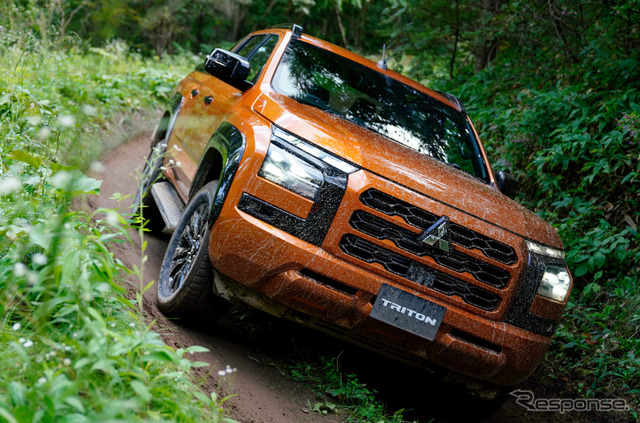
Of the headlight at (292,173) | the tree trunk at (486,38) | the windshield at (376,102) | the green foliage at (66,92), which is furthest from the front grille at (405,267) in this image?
the tree trunk at (486,38)

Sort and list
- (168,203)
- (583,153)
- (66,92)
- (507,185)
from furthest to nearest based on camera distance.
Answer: (66,92), (583,153), (168,203), (507,185)

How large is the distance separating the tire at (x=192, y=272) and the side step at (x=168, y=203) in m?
0.36

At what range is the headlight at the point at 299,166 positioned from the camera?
10.0 feet

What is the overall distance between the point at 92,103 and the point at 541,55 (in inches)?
264

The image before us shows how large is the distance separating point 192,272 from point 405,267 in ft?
3.82

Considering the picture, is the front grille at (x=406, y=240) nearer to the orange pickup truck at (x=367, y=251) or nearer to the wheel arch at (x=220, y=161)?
the orange pickup truck at (x=367, y=251)

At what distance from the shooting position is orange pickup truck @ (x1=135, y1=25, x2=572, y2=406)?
303 cm

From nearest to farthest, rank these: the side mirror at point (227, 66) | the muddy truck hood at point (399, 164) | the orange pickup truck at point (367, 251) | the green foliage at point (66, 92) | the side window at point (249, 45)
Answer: the orange pickup truck at point (367, 251)
the muddy truck hood at point (399, 164)
the side mirror at point (227, 66)
the green foliage at point (66, 92)
the side window at point (249, 45)

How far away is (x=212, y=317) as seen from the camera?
3.53m

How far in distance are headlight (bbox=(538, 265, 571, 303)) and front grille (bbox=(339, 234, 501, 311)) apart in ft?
1.47

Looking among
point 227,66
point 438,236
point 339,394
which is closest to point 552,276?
point 438,236

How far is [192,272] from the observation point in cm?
331

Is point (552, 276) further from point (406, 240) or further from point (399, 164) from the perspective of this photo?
point (399, 164)

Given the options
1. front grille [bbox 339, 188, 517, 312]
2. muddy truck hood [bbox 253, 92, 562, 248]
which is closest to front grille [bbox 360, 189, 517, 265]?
front grille [bbox 339, 188, 517, 312]
